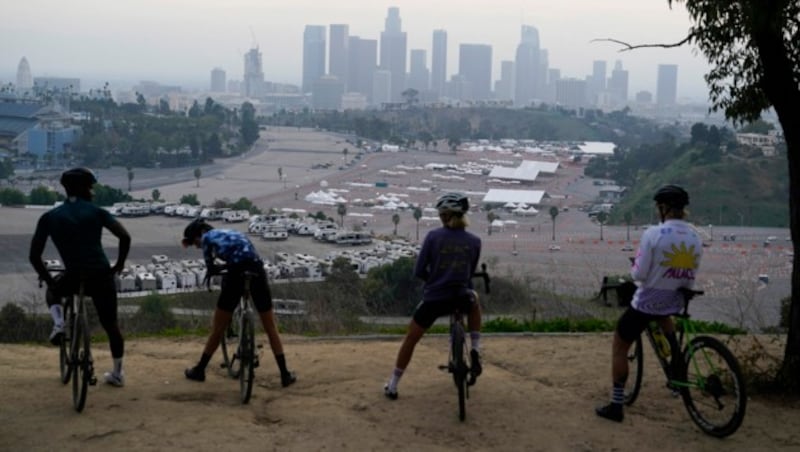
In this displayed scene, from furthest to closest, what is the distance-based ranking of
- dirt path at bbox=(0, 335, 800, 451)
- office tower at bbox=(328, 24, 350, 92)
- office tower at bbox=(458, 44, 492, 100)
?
office tower at bbox=(458, 44, 492, 100) < office tower at bbox=(328, 24, 350, 92) < dirt path at bbox=(0, 335, 800, 451)

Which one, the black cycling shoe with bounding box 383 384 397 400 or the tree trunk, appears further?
the tree trunk

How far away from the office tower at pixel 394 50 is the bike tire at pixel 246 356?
153m

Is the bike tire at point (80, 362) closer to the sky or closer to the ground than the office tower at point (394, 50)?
closer to the ground

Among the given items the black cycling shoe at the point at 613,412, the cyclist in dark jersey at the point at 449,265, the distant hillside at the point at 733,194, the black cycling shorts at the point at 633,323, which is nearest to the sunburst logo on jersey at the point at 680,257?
the black cycling shorts at the point at 633,323

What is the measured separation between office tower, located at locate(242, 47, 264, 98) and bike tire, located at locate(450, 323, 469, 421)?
153913 millimetres

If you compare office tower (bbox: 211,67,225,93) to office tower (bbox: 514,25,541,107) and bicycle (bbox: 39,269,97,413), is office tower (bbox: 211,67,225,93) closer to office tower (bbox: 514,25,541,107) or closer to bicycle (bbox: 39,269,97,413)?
office tower (bbox: 514,25,541,107)

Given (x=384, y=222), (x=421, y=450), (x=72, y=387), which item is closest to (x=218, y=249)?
(x=72, y=387)

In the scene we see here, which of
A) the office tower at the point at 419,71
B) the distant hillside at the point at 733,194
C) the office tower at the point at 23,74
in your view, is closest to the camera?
the distant hillside at the point at 733,194

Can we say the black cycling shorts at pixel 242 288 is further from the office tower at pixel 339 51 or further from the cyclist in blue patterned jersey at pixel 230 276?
the office tower at pixel 339 51

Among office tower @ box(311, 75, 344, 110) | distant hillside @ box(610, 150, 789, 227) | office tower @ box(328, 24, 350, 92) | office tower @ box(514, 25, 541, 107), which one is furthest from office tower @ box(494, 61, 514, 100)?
distant hillside @ box(610, 150, 789, 227)

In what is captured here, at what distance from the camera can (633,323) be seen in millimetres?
5320

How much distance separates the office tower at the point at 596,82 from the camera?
17238 cm

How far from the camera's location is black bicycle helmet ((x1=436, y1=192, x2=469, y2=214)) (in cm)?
553

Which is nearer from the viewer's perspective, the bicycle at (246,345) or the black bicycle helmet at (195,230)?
the bicycle at (246,345)
